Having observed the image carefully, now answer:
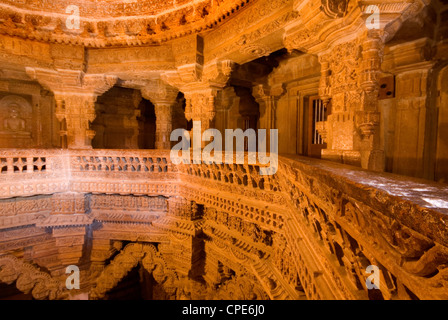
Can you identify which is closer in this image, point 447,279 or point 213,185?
point 447,279

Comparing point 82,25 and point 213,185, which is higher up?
point 82,25

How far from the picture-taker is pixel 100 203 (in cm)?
570

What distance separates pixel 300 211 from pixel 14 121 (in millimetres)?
9869

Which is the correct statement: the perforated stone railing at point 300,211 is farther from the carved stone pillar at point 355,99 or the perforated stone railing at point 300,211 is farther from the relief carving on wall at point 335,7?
the relief carving on wall at point 335,7

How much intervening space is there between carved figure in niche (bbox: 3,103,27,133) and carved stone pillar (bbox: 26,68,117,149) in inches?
109

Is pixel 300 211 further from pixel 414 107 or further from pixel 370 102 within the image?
pixel 414 107

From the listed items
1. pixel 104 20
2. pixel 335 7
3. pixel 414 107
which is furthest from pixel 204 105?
pixel 414 107

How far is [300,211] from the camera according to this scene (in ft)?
7.14

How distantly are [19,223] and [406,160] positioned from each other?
7.79 m

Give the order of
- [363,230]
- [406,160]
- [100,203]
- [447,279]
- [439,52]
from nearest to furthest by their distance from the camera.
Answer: [447,279] → [363,230] → [439,52] → [406,160] → [100,203]

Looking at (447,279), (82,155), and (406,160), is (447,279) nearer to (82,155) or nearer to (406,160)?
(406,160)

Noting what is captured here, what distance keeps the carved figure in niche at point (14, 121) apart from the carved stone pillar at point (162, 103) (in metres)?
4.39
